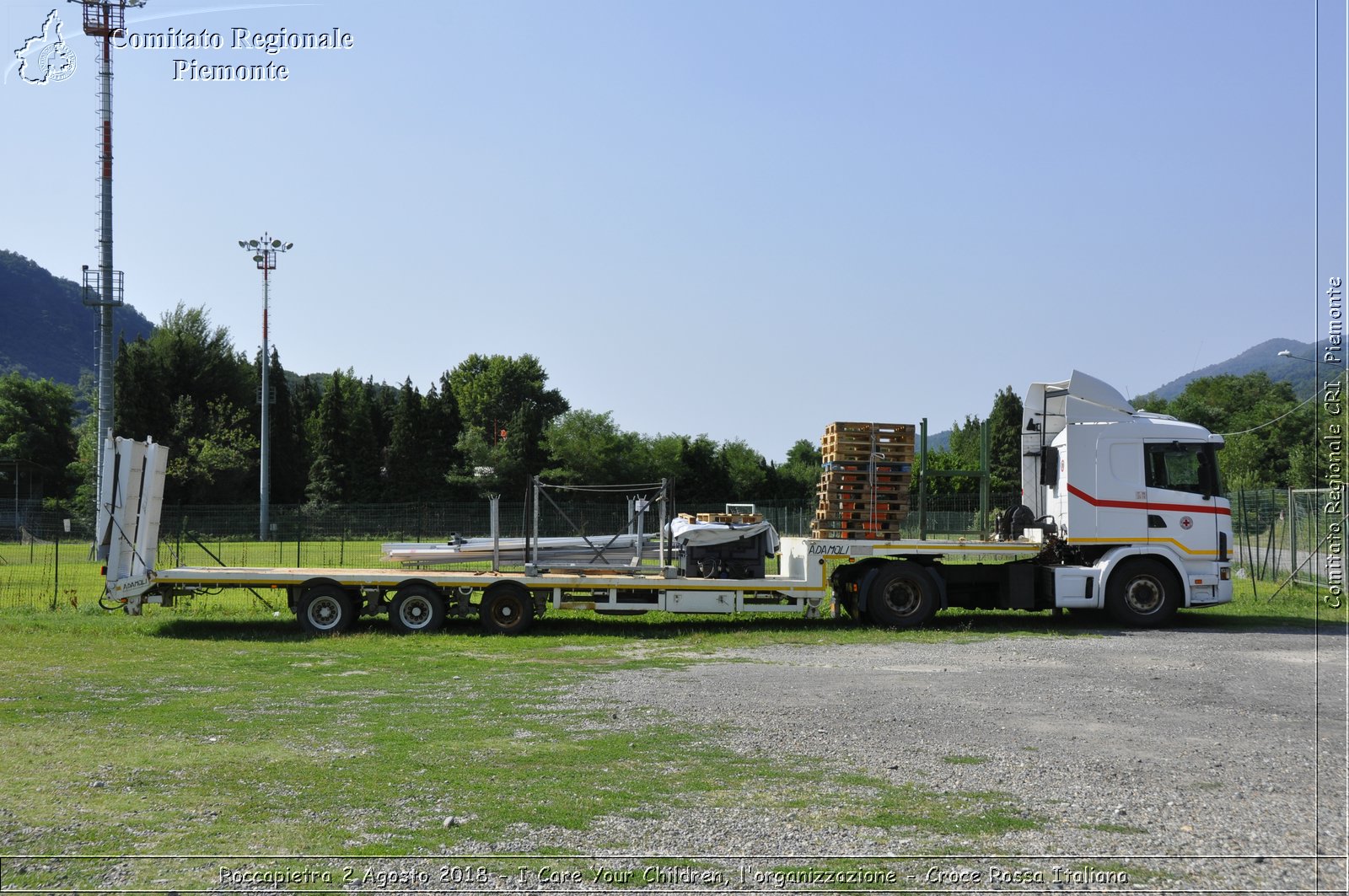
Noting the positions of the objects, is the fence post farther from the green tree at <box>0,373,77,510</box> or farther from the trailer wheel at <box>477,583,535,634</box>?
the green tree at <box>0,373,77,510</box>

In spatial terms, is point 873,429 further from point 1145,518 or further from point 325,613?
point 325,613

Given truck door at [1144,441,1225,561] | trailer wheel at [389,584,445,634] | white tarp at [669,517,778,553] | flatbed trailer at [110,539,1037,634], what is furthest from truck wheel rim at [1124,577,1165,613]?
trailer wheel at [389,584,445,634]

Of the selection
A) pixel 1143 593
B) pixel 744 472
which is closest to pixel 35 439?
pixel 744 472

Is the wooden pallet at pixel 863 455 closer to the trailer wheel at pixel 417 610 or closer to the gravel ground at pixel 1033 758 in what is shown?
the gravel ground at pixel 1033 758

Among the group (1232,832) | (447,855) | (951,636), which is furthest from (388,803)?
(951,636)

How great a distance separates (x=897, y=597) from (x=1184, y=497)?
4814 millimetres

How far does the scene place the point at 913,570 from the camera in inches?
696

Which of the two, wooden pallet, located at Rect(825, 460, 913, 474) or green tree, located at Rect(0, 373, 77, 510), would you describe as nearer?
wooden pallet, located at Rect(825, 460, 913, 474)

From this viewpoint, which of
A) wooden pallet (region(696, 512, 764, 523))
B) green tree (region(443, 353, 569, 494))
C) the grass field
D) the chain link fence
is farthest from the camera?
green tree (region(443, 353, 569, 494))

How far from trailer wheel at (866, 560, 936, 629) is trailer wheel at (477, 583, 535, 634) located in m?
5.56

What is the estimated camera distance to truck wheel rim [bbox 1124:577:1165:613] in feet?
56.9

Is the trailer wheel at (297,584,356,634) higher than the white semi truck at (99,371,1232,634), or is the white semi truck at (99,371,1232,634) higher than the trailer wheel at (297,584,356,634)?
the white semi truck at (99,371,1232,634)

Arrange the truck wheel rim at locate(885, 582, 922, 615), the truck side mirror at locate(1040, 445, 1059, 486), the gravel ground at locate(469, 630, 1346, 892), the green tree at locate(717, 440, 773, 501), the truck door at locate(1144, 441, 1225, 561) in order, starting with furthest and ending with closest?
the green tree at locate(717, 440, 773, 501)
the truck side mirror at locate(1040, 445, 1059, 486)
the truck wheel rim at locate(885, 582, 922, 615)
the truck door at locate(1144, 441, 1225, 561)
the gravel ground at locate(469, 630, 1346, 892)

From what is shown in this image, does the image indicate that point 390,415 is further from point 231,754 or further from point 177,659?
point 231,754
